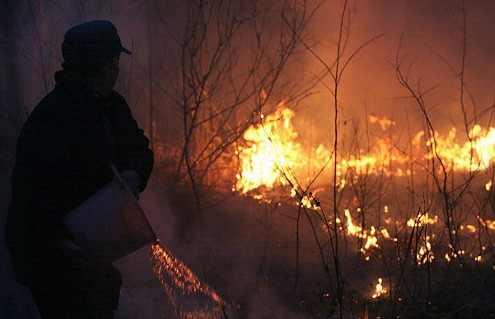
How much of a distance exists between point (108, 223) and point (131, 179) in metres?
0.29

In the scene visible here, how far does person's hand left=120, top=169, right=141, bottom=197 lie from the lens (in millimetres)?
2504

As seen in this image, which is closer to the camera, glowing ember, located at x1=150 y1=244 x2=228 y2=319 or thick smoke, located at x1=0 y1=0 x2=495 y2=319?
glowing ember, located at x1=150 y1=244 x2=228 y2=319

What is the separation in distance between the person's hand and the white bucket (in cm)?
13

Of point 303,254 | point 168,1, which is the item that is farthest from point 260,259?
point 168,1

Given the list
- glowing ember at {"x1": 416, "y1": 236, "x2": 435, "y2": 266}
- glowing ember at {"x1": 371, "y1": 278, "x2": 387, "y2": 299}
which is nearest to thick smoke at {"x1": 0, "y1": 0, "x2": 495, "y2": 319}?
glowing ember at {"x1": 371, "y1": 278, "x2": 387, "y2": 299}

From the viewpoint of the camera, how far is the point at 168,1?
321 inches

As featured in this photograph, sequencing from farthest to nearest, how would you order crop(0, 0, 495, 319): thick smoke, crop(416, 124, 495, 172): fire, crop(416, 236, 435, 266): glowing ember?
crop(416, 124, 495, 172): fire < crop(0, 0, 495, 319): thick smoke < crop(416, 236, 435, 266): glowing ember

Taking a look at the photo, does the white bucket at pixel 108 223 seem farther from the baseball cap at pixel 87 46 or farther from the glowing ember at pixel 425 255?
the glowing ember at pixel 425 255

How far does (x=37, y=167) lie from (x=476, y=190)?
7414mm

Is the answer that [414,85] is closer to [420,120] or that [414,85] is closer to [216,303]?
[420,120]

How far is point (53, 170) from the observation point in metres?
2.35

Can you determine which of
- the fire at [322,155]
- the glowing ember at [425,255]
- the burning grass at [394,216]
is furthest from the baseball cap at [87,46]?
the fire at [322,155]

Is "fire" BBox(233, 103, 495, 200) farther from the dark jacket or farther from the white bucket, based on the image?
the white bucket

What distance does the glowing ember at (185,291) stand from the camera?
409 cm
